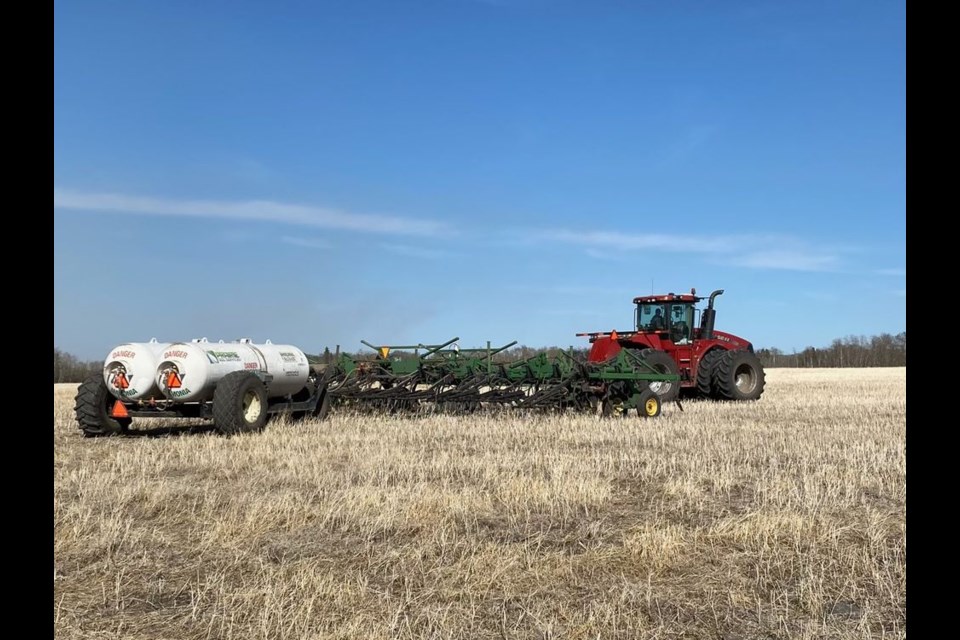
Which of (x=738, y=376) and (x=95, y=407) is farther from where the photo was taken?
(x=738, y=376)

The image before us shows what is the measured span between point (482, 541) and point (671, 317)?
41.8 ft

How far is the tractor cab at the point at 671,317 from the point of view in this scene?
56.1 ft

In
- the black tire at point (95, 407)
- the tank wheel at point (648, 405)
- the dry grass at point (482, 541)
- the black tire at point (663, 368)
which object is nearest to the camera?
the dry grass at point (482, 541)

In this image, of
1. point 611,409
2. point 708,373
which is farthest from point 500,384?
point 708,373

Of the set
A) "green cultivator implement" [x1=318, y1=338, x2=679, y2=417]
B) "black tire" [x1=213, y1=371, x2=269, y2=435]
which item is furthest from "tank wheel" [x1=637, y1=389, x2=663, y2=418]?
"black tire" [x1=213, y1=371, x2=269, y2=435]

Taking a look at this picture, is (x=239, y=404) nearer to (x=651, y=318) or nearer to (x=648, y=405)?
(x=648, y=405)

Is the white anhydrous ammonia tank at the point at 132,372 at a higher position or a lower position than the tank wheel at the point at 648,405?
higher

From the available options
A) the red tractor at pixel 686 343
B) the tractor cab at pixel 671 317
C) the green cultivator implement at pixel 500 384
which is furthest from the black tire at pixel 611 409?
the tractor cab at pixel 671 317

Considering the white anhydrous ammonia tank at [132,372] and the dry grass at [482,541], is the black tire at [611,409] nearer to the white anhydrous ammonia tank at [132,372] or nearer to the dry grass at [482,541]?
the dry grass at [482,541]

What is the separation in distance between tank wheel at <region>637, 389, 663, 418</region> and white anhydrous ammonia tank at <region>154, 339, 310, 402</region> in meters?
6.09

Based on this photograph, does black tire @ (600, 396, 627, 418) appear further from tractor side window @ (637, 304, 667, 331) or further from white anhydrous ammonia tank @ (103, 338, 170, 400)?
white anhydrous ammonia tank @ (103, 338, 170, 400)

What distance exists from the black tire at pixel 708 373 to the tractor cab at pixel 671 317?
601 millimetres

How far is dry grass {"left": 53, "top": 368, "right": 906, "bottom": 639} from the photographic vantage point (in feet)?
12.8

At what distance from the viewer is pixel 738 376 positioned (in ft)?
59.6
